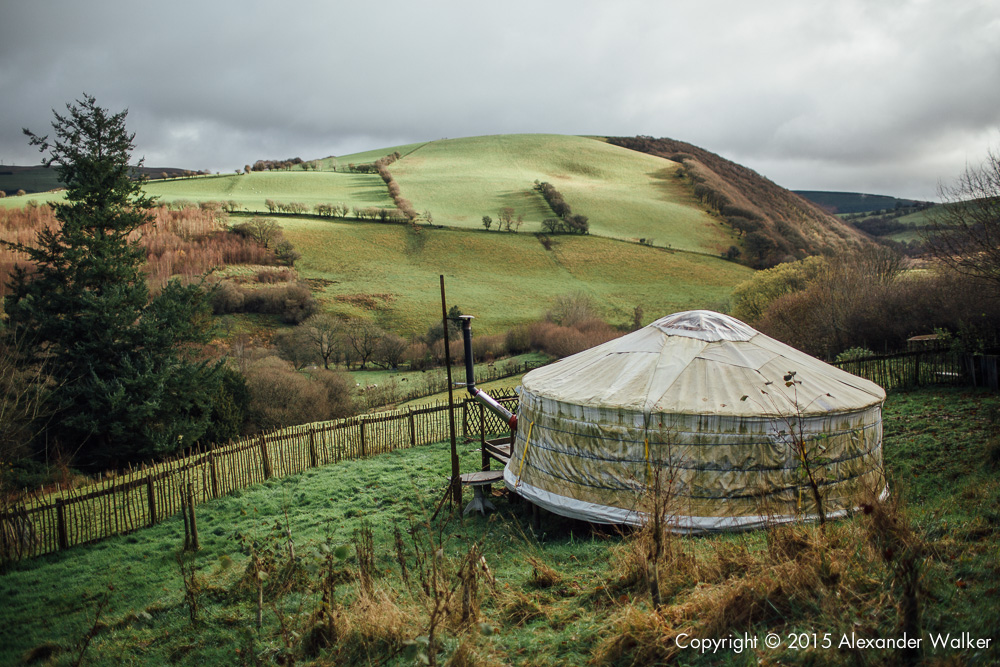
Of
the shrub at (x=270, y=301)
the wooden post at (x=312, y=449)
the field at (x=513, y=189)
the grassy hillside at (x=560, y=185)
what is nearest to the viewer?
the wooden post at (x=312, y=449)

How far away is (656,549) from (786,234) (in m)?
62.4

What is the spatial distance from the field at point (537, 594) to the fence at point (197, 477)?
398mm

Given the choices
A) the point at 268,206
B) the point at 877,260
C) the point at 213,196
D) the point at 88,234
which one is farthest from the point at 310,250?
the point at 877,260

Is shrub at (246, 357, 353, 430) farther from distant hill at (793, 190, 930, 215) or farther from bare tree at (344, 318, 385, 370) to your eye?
distant hill at (793, 190, 930, 215)

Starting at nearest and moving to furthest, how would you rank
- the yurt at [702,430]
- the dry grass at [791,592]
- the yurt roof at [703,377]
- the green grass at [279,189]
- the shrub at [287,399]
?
the dry grass at [791,592], the yurt at [702,430], the yurt roof at [703,377], the shrub at [287,399], the green grass at [279,189]

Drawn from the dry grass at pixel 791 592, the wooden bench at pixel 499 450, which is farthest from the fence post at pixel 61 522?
the dry grass at pixel 791 592

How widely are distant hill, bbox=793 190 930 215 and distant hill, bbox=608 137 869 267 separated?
36.3 metres

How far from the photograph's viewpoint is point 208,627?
557 centimetres

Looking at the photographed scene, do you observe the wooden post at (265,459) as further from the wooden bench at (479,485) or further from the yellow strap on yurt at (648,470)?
the yellow strap on yurt at (648,470)

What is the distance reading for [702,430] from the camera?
7.27 m

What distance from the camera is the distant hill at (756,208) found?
54372 mm

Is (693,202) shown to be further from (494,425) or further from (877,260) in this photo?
(494,425)

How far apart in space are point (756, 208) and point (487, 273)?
3620 cm

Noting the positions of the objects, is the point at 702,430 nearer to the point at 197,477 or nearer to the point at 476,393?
the point at 476,393
